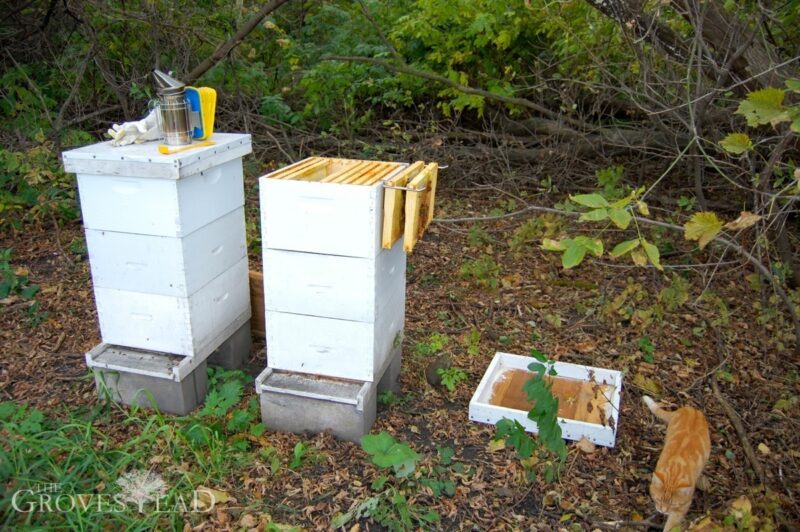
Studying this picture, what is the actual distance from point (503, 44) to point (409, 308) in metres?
2.84

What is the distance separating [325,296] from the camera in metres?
2.77

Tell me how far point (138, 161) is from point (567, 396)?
2233 mm

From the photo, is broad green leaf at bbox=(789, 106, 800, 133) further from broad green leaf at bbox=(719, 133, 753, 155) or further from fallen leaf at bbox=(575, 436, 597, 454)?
fallen leaf at bbox=(575, 436, 597, 454)

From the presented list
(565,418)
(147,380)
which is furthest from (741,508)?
(147,380)

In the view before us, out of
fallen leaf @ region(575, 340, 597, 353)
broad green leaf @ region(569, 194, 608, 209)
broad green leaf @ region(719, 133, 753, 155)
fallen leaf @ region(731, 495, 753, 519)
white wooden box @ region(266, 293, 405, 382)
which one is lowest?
fallen leaf @ region(575, 340, 597, 353)

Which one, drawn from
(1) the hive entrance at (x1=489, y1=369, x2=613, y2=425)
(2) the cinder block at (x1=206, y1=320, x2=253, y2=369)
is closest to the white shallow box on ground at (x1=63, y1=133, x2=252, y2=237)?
(2) the cinder block at (x1=206, y1=320, x2=253, y2=369)

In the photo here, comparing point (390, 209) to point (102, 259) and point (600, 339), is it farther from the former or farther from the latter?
point (600, 339)

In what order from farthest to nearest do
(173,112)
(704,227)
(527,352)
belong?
(527,352) < (173,112) < (704,227)

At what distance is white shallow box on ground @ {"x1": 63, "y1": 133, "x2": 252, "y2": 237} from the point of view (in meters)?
2.70

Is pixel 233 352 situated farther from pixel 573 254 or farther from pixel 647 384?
pixel 647 384

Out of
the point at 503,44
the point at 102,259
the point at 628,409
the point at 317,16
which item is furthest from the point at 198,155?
the point at 317,16

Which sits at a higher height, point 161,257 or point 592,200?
point 592,200

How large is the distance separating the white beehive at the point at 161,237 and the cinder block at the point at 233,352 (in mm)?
158

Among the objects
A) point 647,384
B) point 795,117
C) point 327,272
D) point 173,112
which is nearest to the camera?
point 795,117
